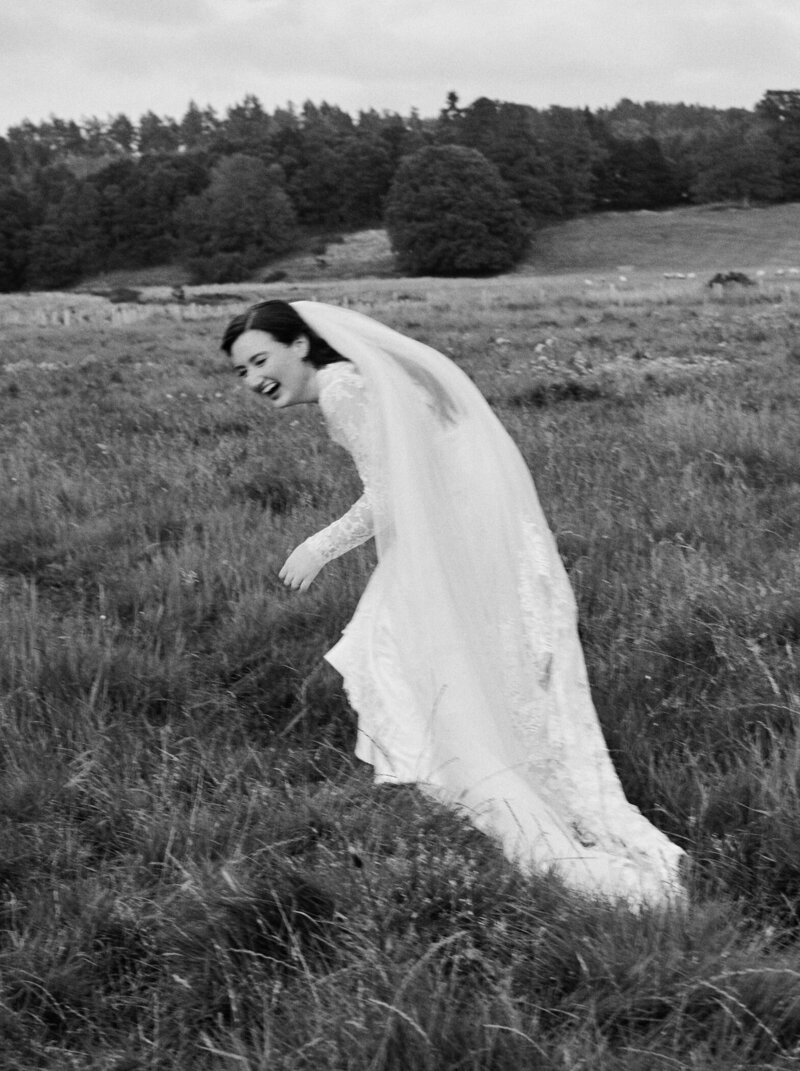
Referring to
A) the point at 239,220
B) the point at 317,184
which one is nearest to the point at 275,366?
the point at 239,220

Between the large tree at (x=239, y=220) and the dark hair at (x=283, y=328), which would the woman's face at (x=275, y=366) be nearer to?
the dark hair at (x=283, y=328)

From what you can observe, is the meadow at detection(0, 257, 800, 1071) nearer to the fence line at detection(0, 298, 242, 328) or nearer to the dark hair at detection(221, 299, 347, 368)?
the dark hair at detection(221, 299, 347, 368)

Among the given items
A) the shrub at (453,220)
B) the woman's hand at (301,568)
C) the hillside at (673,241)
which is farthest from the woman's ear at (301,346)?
the shrub at (453,220)

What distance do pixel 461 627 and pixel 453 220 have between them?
77094 millimetres

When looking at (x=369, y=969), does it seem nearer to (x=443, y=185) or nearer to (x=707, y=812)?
(x=707, y=812)

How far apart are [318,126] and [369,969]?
11873 cm

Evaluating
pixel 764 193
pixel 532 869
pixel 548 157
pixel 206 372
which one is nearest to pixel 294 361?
pixel 532 869

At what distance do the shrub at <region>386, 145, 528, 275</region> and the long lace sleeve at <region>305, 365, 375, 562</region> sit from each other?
7496cm

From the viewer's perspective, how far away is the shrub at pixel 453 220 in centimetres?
7644

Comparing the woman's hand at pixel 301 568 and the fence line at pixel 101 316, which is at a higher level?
the fence line at pixel 101 316

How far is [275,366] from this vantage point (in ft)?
11.9

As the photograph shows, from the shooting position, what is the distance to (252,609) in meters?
4.59

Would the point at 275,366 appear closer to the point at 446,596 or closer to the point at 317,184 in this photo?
the point at 446,596

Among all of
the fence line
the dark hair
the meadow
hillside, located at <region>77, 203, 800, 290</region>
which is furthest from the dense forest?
the dark hair
